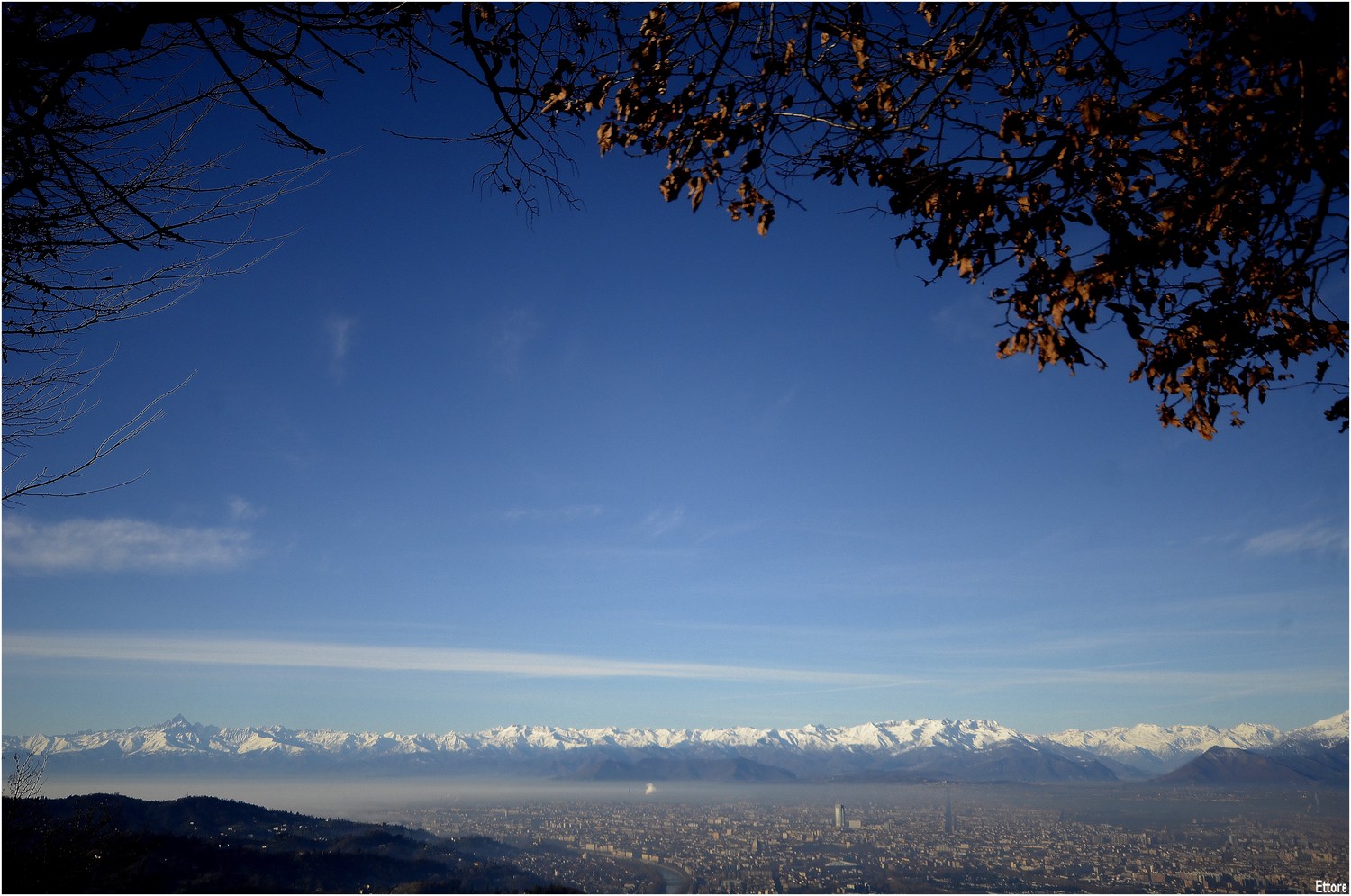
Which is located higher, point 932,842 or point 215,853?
point 215,853

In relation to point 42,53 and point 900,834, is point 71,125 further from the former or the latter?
point 900,834

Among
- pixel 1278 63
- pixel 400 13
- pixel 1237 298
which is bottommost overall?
pixel 1237 298

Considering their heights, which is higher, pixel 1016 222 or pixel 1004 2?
pixel 1004 2

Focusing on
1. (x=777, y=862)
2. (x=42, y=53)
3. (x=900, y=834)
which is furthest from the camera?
(x=900, y=834)

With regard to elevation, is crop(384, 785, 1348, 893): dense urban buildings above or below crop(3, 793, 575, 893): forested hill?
below

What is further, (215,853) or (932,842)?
(932,842)

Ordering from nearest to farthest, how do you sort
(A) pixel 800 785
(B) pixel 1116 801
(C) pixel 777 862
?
(C) pixel 777 862
(B) pixel 1116 801
(A) pixel 800 785

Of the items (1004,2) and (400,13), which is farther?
(400,13)

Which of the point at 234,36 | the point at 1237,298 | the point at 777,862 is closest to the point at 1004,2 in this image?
the point at 1237,298

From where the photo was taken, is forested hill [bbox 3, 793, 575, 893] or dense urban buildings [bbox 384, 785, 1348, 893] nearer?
forested hill [bbox 3, 793, 575, 893]
